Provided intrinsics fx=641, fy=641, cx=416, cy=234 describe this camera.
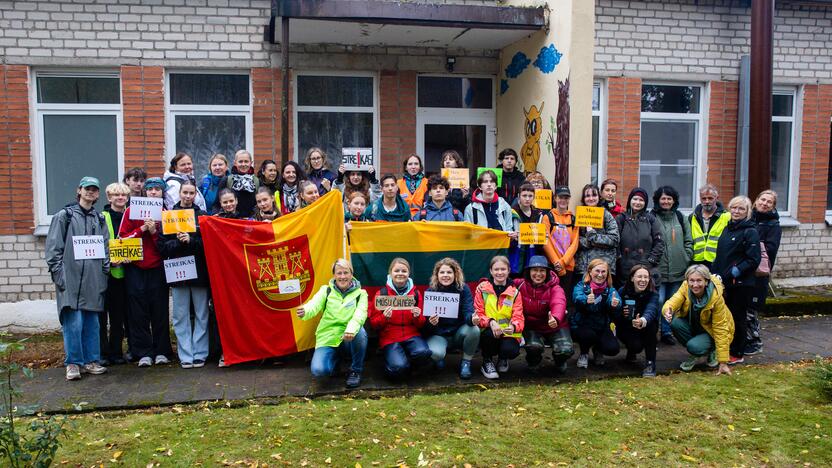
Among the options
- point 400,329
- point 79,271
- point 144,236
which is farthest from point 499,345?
point 79,271

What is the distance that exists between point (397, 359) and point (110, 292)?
114 inches

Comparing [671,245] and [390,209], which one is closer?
[390,209]

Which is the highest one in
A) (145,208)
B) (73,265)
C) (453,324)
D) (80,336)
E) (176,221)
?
(145,208)

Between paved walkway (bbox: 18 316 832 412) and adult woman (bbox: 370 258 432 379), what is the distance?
0.63ft

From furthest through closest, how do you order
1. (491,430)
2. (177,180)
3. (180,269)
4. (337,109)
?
(337,109) < (177,180) < (180,269) < (491,430)

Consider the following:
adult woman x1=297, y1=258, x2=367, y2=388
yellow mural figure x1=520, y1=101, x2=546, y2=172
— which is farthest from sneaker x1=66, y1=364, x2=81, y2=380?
yellow mural figure x1=520, y1=101, x2=546, y2=172

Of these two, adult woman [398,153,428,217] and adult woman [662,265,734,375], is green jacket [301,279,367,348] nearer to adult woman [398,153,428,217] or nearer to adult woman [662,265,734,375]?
adult woman [398,153,428,217]

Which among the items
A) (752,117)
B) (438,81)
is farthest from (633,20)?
(438,81)

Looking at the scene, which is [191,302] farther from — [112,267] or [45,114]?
[45,114]

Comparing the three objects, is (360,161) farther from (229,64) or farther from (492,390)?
(492,390)

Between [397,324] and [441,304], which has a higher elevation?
[441,304]

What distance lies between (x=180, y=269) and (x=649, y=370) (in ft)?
14.6

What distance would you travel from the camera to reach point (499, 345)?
578 cm

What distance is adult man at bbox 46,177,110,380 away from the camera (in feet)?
18.6
